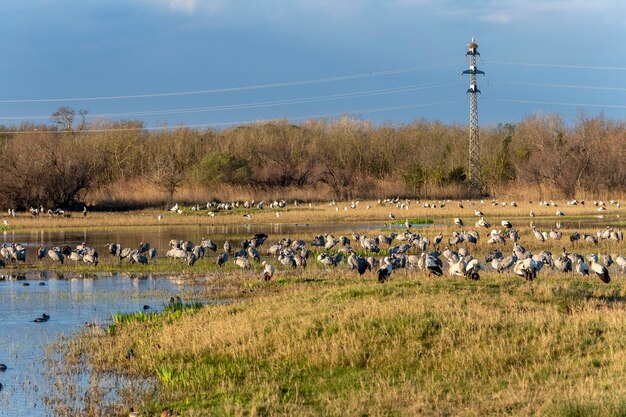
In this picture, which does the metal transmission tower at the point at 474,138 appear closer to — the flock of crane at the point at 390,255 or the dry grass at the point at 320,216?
the dry grass at the point at 320,216

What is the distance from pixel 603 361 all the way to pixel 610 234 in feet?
61.8

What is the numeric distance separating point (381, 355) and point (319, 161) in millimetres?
57767

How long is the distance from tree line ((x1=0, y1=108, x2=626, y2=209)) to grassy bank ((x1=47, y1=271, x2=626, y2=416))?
38745 millimetres

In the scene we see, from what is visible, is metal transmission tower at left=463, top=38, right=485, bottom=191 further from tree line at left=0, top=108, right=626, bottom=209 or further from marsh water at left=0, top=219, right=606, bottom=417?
marsh water at left=0, top=219, right=606, bottom=417

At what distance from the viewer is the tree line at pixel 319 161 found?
52.5 meters

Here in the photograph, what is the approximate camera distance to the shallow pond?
11359mm

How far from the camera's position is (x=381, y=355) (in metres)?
11.6

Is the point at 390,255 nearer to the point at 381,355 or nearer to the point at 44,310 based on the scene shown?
the point at 44,310

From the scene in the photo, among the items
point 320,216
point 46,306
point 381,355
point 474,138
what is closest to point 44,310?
point 46,306

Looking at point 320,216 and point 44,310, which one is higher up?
point 320,216

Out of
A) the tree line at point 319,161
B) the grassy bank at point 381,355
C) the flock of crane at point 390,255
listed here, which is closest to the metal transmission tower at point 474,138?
the tree line at point 319,161

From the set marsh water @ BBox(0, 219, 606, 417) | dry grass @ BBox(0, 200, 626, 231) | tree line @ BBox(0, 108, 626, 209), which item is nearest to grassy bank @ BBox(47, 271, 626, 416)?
marsh water @ BBox(0, 219, 606, 417)

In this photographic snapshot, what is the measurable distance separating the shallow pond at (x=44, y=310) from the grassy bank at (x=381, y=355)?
2.43 ft

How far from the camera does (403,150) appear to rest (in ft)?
252
